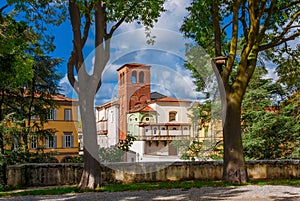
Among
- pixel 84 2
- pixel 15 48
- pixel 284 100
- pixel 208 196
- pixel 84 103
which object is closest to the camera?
pixel 208 196

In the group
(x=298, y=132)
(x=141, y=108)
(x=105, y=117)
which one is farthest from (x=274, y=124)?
(x=105, y=117)

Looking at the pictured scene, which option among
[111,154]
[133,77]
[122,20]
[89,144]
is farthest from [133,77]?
[89,144]

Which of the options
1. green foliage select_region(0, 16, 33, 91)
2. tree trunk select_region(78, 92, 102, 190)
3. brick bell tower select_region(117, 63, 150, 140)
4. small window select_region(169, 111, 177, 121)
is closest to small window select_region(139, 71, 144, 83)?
brick bell tower select_region(117, 63, 150, 140)

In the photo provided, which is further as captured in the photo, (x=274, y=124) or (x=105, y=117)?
(x=274, y=124)

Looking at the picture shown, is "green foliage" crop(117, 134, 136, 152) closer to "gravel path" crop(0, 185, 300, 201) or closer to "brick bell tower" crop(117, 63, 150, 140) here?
"brick bell tower" crop(117, 63, 150, 140)

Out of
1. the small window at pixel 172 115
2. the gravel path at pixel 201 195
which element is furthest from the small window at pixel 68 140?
the gravel path at pixel 201 195

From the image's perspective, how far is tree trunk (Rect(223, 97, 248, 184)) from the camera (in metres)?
11.1

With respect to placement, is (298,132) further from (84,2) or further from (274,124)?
(84,2)

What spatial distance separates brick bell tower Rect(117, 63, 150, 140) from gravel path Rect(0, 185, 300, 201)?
479cm

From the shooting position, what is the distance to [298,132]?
1902 cm

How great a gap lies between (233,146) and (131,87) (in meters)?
4.94

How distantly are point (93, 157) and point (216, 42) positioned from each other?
19.0ft

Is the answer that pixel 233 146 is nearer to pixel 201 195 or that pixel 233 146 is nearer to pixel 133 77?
pixel 201 195

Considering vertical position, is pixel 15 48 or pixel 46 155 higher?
pixel 15 48
